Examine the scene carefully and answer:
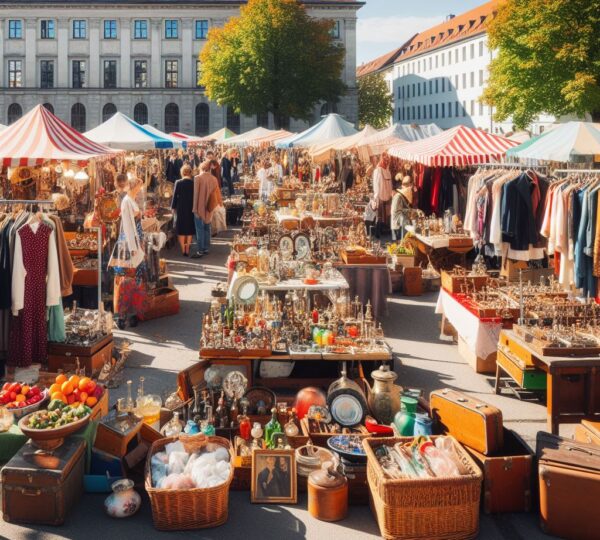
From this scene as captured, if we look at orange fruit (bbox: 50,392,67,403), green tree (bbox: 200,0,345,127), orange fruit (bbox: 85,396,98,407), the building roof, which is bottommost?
orange fruit (bbox: 85,396,98,407)

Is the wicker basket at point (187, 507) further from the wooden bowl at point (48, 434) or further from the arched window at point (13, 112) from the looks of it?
the arched window at point (13, 112)

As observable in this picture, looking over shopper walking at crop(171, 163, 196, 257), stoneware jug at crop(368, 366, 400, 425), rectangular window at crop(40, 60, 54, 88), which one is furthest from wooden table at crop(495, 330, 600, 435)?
rectangular window at crop(40, 60, 54, 88)

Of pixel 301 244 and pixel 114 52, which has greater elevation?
pixel 114 52

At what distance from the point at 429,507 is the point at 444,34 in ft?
253

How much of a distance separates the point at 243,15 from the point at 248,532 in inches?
1840

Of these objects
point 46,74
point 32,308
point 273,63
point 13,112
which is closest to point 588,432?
point 32,308

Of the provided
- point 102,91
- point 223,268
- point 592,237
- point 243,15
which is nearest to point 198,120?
point 102,91

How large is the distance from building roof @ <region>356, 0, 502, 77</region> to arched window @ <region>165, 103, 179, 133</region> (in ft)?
78.8

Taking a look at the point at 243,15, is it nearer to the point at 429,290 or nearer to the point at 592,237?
the point at 429,290

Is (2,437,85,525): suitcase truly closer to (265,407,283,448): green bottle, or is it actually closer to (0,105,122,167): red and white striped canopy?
(265,407,283,448): green bottle

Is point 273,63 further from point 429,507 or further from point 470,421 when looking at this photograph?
point 429,507

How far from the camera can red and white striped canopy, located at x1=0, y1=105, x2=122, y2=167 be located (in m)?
10.0

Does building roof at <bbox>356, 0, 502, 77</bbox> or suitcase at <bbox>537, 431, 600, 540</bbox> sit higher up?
building roof at <bbox>356, 0, 502, 77</bbox>

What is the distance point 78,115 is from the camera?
57.1m
